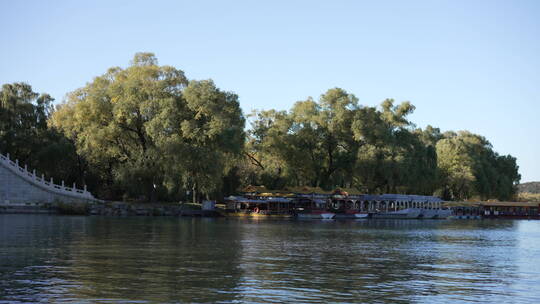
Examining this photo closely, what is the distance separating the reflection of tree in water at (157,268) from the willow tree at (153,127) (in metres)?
32.7

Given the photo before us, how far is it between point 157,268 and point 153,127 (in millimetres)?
50437

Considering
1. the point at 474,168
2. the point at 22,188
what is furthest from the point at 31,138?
the point at 474,168

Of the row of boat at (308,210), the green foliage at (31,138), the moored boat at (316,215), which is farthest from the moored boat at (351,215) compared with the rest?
the green foliage at (31,138)

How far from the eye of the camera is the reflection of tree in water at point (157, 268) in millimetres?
21781

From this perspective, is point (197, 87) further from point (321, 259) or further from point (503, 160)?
point (503, 160)

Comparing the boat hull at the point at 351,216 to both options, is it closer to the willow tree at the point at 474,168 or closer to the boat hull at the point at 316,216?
the boat hull at the point at 316,216

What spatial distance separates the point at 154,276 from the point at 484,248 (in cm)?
2629

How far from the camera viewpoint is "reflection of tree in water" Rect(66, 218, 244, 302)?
21.8 m

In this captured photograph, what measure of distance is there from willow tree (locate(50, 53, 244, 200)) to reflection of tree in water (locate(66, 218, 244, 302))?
3271 centimetres

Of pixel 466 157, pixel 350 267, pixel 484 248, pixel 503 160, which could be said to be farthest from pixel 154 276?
pixel 503 160

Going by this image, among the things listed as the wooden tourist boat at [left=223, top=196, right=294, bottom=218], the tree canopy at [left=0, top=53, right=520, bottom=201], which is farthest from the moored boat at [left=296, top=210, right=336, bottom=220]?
the tree canopy at [left=0, top=53, right=520, bottom=201]

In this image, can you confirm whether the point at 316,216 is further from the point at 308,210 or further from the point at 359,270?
the point at 359,270

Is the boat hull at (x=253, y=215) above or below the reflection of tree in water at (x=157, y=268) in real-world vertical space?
above

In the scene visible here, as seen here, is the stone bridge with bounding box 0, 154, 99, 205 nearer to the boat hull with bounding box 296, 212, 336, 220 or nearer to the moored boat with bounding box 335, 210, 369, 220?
the boat hull with bounding box 296, 212, 336, 220
